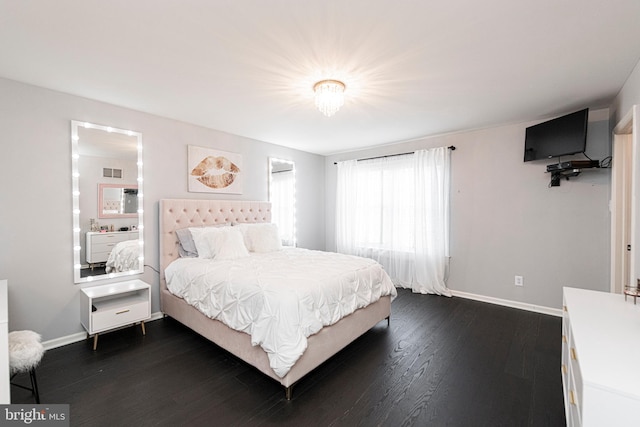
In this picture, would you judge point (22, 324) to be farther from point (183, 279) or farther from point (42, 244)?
point (183, 279)

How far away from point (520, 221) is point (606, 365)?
9.72 ft

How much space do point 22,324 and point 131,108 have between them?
7.61 ft

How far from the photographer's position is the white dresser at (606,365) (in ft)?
2.90

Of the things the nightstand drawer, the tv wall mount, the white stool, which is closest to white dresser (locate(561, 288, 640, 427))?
the tv wall mount

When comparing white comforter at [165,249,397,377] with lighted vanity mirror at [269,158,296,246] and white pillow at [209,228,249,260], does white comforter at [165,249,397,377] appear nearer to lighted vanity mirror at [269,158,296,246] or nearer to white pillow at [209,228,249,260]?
white pillow at [209,228,249,260]

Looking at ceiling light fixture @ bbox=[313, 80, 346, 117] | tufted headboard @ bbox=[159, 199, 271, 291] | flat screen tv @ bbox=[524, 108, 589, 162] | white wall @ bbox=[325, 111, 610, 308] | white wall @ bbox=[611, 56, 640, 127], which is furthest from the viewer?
tufted headboard @ bbox=[159, 199, 271, 291]

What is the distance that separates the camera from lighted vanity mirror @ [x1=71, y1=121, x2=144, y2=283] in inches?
106

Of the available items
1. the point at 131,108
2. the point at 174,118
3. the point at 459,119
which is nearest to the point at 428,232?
the point at 459,119

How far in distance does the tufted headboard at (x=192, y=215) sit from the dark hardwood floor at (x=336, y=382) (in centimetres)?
91

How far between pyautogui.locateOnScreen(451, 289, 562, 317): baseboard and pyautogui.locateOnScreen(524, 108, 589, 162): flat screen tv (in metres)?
1.85

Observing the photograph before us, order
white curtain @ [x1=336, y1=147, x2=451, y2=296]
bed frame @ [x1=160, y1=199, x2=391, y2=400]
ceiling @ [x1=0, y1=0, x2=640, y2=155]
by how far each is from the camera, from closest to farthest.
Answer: ceiling @ [x1=0, y1=0, x2=640, y2=155], bed frame @ [x1=160, y1=199, x2=391, y2=400], white curtain @ [x1=336, y1=147, x2=451, y2=296]

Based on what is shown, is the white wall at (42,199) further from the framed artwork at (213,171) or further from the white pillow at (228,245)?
the white pillow at (228,245)

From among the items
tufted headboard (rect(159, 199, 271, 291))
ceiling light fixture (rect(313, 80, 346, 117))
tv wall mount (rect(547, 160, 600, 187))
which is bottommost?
tufted headboard (rect(159, 199, 271, 291))

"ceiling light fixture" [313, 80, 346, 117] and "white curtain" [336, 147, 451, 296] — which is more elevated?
"ceiling light fixture" [313, 80, 346, 117]
